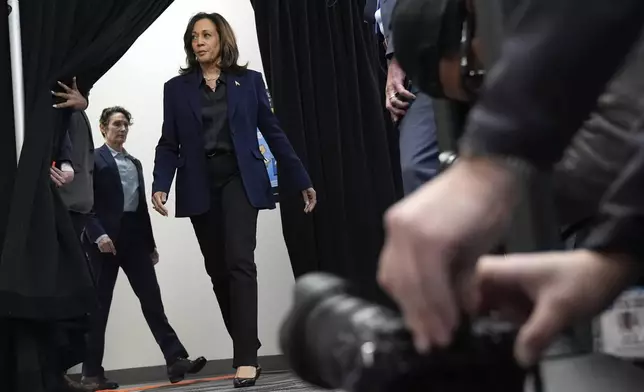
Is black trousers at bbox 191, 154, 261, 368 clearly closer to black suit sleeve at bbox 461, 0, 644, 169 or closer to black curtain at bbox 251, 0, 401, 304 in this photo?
black curtain at bbox 251, 0, 401, 304

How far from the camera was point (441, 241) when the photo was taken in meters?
0.40

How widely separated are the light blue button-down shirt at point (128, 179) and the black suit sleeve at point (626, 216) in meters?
3.21

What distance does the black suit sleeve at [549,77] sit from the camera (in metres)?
0.43

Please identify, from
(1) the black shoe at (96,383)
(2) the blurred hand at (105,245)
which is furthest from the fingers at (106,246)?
(1) the black shoe at (96,383)

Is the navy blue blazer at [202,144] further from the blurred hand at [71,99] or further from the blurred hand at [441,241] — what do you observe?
the blurred hand at [441,241]

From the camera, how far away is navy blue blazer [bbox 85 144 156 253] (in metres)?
3.33

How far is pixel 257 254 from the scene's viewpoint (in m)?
4.21

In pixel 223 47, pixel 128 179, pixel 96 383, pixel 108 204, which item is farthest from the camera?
pixel 128 179

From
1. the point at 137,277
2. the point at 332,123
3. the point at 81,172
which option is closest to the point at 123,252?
the point at 137,277

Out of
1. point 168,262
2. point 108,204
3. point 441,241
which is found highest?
point 441,241

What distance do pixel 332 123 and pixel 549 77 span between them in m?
3.42

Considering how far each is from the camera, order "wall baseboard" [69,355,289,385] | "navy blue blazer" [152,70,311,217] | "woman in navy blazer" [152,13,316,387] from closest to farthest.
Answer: "woman in navy blazer" [152,13,316,387] → "navy blue blazer" [152,70,311,217] → "wall baseboard" [69,355,289,385]

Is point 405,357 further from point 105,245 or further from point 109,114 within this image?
point 109,114

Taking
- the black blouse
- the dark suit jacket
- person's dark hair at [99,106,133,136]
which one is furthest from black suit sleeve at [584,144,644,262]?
person's dark hair at [99,106,133,136]
